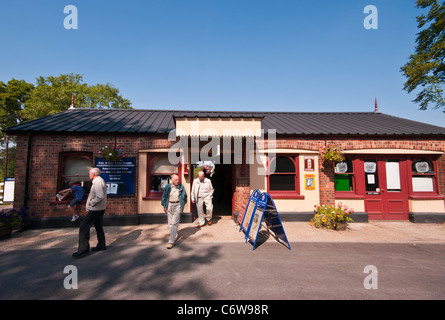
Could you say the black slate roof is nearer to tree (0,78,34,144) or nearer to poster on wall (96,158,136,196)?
poster on wall (96,158,136,196)

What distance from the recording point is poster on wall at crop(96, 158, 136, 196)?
7113 millimetres

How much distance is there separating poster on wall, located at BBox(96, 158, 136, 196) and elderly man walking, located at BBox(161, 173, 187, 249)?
2.73 metres

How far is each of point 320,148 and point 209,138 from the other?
4.75 metres

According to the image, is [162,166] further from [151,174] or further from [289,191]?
[289,191]

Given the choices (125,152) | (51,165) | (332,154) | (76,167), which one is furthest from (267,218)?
(51,165)

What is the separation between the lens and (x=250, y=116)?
631 cm

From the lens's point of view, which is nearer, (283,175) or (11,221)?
(11,221)

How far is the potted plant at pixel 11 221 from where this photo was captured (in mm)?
5641

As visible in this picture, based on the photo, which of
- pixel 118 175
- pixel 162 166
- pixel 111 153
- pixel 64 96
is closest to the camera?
pixel 111 153

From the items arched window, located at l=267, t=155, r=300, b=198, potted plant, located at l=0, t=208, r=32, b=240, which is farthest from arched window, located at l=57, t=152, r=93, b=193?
arched window, located at l=267, t=155, r=300, b=198

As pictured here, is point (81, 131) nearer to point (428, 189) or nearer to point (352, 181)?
point (352, 181)

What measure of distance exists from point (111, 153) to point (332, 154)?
8.44 m

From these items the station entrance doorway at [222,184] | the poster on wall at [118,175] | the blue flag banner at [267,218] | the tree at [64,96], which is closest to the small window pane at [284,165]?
the blue flag banner at [267,218]
